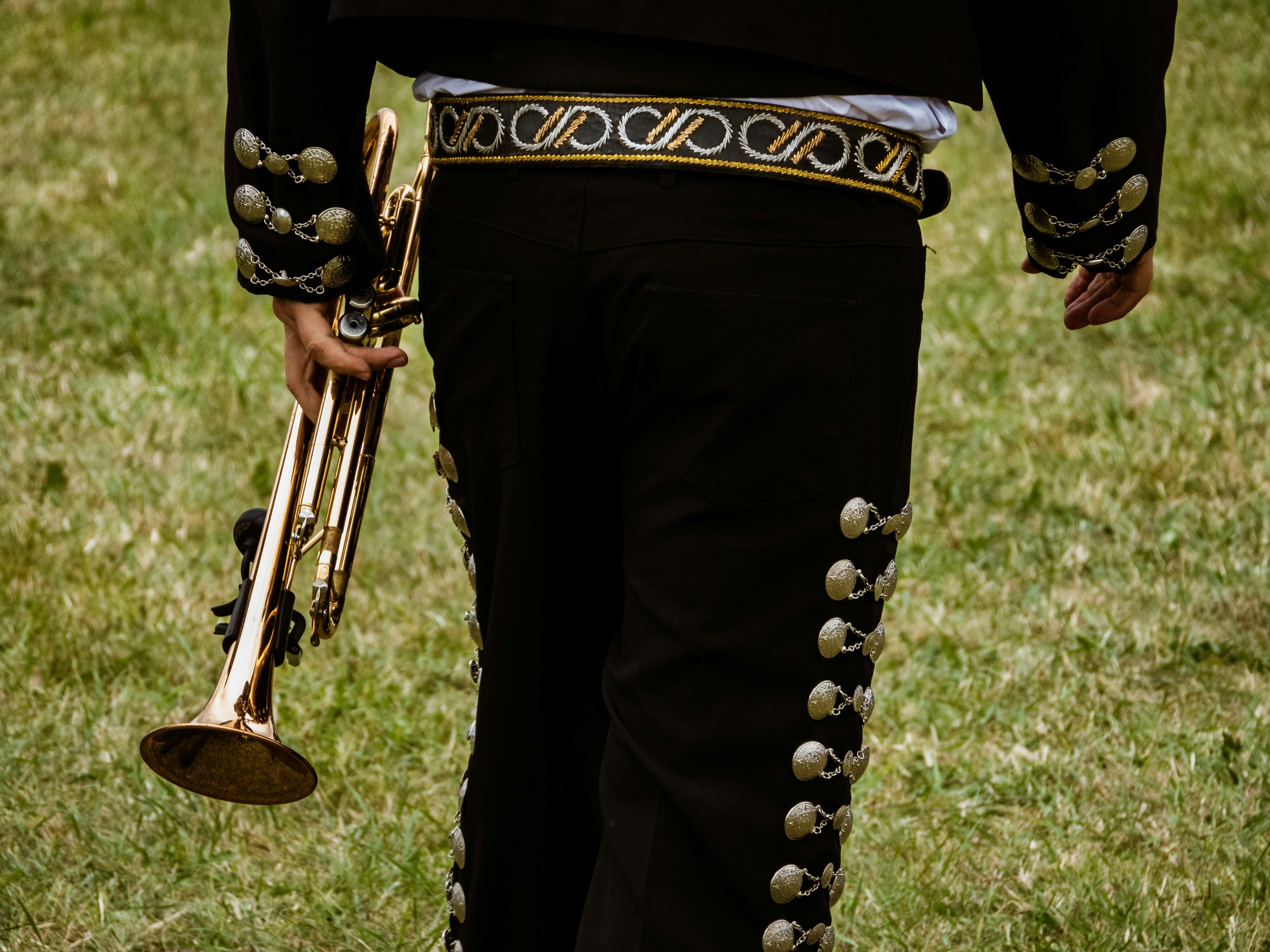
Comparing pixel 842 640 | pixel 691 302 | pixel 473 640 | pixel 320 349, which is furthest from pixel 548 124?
pixel 473 640

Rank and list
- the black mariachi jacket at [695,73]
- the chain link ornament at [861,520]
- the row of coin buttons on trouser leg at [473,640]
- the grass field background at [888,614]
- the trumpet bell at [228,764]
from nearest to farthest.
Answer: the black mariachi jacket at [695,73], the chain link ornament at [861,520], the row of coin buttons on trouser leg at [473,640], the trumpet bell at [228,764], the grass field background at [888,614]

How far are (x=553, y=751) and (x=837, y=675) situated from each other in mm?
502

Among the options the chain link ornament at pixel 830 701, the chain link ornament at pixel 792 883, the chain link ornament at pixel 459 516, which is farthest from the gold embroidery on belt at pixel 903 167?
the chain link ornament at pixel 792 883

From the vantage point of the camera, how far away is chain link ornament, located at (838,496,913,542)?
1.53 m

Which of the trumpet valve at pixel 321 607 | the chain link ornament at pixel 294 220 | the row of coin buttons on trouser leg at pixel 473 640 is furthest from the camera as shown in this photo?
the trumpet valve at pixel 321 607

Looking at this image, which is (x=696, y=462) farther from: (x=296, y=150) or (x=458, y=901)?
(x=458, y=901)

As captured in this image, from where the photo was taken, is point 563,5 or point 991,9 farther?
point 991,9

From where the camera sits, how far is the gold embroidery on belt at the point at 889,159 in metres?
1.51

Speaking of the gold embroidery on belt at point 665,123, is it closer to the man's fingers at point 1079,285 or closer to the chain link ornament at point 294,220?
the chain link ornament at point 294,220

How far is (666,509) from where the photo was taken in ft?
5.06

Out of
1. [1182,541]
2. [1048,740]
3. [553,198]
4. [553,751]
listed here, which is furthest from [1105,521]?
[553,198]

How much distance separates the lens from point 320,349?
176cm

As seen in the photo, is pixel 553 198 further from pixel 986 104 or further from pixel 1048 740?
pixel 986 104

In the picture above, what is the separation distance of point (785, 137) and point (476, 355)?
45cm
